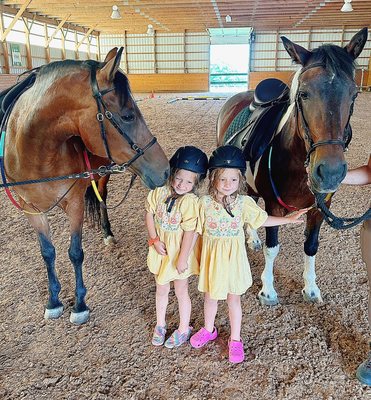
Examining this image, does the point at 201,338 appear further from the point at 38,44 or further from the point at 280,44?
the point at 280,44

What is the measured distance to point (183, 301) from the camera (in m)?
2.20

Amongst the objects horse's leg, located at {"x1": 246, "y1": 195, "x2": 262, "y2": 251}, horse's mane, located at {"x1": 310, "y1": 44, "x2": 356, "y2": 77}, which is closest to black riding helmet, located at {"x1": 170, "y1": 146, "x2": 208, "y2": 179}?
horse's mane, located at {"x1": 310, "y1": 44, "x2": 356, "y2": 77}

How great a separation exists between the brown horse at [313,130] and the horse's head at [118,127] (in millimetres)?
782

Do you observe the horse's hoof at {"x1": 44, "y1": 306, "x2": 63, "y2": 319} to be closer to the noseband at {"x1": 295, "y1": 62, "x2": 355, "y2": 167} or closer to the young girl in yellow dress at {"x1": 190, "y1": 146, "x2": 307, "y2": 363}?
the young girl in yellow dress at {"x1": 190, "y1": 146, "x2": 307, "y2": 363}

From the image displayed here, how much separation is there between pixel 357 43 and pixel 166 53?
2856cm

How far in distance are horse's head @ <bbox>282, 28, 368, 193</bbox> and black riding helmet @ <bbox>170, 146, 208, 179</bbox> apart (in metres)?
0.55

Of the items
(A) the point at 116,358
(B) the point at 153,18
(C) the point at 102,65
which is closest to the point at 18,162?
(C) the point at 102,65

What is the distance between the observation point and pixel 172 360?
7.00 ft

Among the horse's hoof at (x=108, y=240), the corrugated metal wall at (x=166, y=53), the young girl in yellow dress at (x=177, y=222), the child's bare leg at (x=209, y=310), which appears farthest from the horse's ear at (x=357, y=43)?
the corrugated metal wall at (x=166, y=53)

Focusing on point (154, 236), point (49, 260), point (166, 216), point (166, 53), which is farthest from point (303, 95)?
point (166, 53)

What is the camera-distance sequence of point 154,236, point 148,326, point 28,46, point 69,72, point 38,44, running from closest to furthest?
point 69,72 < point 154,236 < point 148,326 < point 28,46 < point 38,44

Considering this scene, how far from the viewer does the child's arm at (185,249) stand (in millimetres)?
1992

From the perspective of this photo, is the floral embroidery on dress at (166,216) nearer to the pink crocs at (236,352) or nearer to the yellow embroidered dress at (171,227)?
the yellow embroidered dress at (171,227)

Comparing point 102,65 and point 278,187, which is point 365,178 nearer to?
point 278,187
